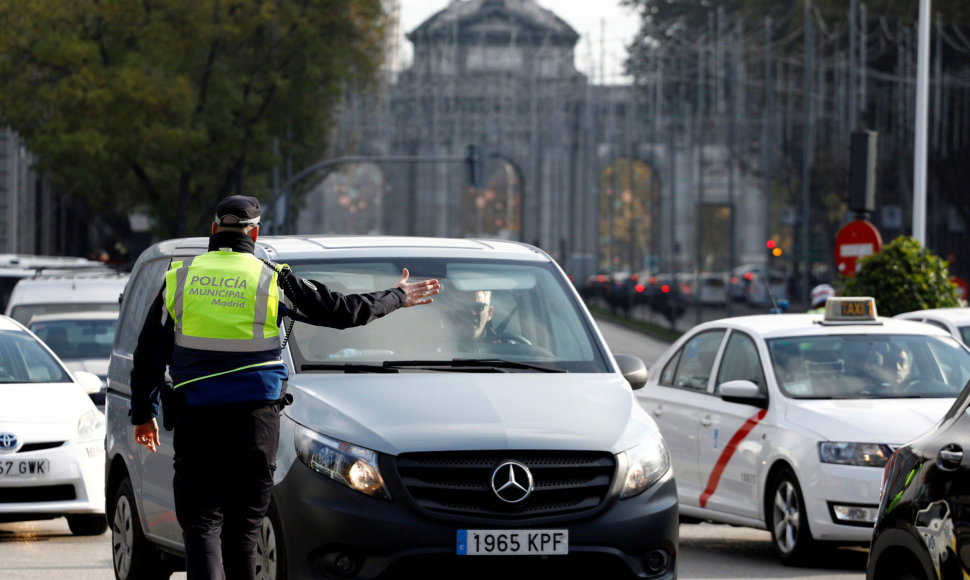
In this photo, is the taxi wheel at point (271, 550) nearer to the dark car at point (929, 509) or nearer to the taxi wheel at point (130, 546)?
the taxi wheel at point (130, 546)

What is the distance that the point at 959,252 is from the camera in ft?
187

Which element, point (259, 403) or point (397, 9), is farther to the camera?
point (397, 9)

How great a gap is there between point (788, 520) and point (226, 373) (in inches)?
189

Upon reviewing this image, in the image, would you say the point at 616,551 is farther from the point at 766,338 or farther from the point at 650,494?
the point at 766,338

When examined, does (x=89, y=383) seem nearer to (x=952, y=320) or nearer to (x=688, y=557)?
(x=688, y=557)

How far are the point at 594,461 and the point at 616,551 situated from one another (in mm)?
321

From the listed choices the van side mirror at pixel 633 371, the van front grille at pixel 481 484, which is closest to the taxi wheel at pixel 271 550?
the van front grille at pixel 481 484

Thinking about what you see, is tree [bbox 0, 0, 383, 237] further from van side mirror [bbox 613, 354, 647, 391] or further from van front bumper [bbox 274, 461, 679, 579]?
van front bumper [bbox 274, 461, 679, 579]

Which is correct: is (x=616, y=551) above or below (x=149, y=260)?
below

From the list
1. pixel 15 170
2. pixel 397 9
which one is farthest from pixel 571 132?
pixel 15 170

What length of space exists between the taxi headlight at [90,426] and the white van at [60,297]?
6291 mm

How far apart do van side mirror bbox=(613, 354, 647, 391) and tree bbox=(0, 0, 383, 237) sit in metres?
28.6

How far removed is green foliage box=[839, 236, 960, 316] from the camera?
1830 centimetres

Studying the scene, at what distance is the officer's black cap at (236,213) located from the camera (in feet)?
20.5
